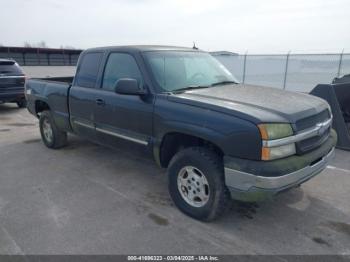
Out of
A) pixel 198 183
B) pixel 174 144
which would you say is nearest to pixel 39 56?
pixel 174 144

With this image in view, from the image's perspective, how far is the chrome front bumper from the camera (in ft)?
9.29

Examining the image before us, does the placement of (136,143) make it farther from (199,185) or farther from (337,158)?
(337,158)

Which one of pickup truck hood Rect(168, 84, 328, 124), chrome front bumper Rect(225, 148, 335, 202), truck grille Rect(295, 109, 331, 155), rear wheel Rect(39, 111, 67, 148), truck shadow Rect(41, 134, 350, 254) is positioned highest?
pickup truck hood Rect(168, 84, 328, 124)

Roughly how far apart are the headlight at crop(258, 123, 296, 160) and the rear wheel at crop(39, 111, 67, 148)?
4.30 meters

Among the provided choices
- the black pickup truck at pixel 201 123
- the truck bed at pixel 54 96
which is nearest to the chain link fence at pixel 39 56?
the truck bed at pixel 54 96

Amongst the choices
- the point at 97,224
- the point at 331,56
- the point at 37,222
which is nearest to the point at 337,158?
the point at 97,224

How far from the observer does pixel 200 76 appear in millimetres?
4215

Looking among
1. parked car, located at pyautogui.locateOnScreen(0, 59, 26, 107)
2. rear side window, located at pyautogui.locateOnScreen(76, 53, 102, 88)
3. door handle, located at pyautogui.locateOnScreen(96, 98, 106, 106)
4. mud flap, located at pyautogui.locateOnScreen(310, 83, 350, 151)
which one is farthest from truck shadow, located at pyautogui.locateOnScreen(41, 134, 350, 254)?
parked car, located at pyautogui.locateOnScreen(0, 59, 26, 107)

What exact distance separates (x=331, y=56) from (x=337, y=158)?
28.8 feet

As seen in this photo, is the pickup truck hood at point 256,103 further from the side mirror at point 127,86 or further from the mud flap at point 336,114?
the mud flap at point 336,114

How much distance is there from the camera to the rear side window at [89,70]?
184 inches

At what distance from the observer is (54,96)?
18.3ft

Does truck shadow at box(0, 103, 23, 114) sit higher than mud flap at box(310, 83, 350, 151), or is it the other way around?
mud flap at box(310, 83, 350, 151)

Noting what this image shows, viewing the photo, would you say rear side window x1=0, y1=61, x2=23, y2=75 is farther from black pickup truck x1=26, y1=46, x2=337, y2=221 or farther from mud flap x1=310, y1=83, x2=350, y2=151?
mud flap x1=310, y1=83, x2=350, y2=151
